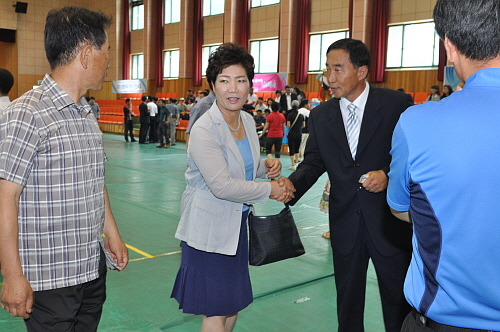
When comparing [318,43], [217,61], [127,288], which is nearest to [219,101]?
[217,61]

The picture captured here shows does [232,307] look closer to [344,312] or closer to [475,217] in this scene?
[344,312]

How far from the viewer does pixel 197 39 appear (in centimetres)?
2611

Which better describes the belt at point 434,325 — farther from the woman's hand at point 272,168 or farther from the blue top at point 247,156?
the woman's hand at point 272,168

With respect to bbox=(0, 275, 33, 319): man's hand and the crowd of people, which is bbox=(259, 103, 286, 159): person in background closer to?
the crowd of people

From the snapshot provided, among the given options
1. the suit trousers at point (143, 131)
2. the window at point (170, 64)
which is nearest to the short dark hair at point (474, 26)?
the suit trousers at point (143, 131)

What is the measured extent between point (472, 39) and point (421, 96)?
56.0ft

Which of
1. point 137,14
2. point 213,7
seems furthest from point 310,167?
point 137,14

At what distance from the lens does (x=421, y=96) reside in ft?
56.5

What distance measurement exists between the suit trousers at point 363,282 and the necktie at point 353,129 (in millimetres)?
409

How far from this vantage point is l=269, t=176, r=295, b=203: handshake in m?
2.76

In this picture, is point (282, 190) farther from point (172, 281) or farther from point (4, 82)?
point (4, 82)

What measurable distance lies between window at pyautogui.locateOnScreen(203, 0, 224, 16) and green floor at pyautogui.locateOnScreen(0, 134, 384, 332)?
19447 mm

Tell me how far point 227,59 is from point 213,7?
24.1 m

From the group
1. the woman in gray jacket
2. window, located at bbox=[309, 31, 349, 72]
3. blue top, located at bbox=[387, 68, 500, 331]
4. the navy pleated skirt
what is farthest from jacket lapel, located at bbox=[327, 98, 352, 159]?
window, located at bbox=[309, 31, 349, 72]
